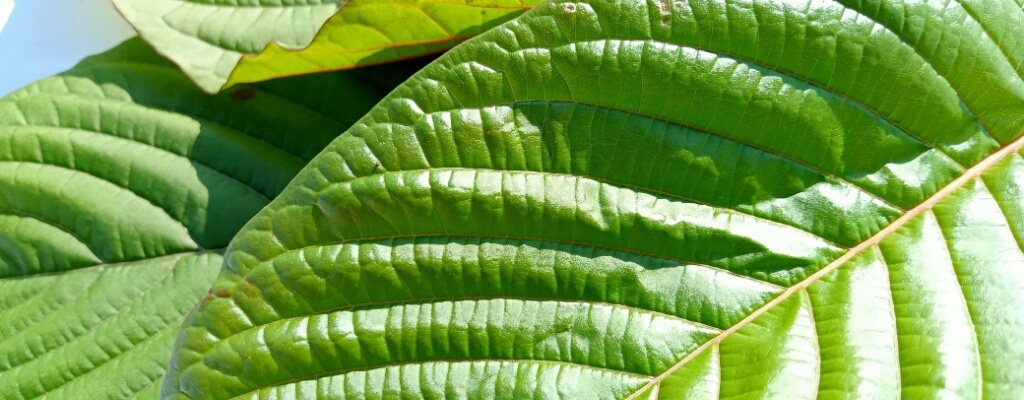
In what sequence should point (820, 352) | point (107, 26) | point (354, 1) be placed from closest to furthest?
point (820, 352) → point (354, 1) → point (107, 26)

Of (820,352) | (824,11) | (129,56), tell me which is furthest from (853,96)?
(129,56)

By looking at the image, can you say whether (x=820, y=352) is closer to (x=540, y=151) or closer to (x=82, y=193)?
(x=540, y=151)

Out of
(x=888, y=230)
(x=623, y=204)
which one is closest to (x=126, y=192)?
(x=623, y=204)

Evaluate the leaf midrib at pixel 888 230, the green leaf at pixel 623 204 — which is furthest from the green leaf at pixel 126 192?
the leaf midrib at pixel 888 230

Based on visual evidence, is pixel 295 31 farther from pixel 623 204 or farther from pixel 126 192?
pixel 623 204

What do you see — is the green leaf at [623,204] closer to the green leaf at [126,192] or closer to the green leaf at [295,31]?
the green leaf at [295,31]

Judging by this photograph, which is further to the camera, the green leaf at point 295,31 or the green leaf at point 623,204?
the green leaf at point 295,31

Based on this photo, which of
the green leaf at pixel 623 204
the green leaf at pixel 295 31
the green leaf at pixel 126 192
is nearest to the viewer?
the green leaf at pixel 623 204
